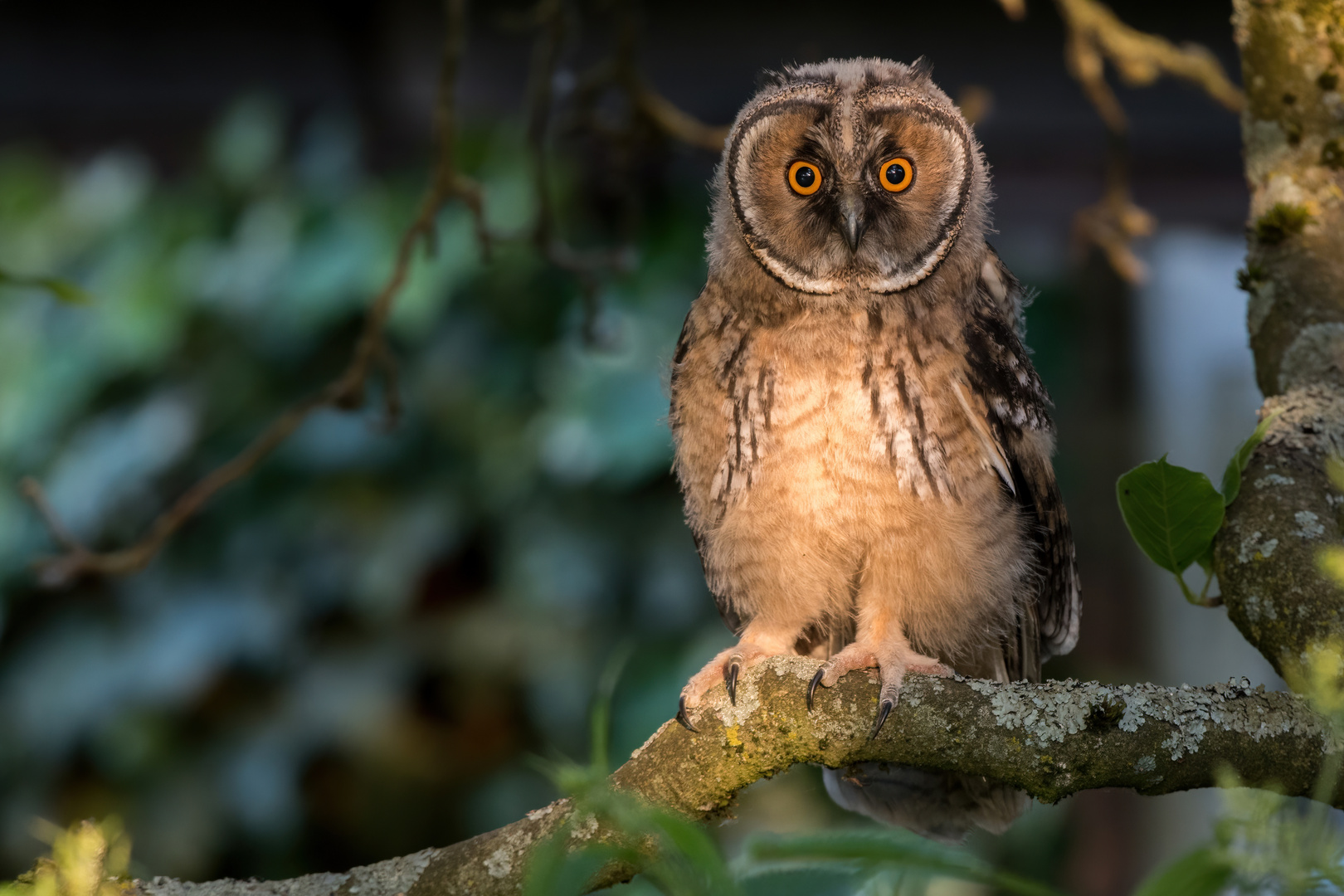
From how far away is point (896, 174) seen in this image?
55.5 inches

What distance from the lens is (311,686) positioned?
256 centimetres

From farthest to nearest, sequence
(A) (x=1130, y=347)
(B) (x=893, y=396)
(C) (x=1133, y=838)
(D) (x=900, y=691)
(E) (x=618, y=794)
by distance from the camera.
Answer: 1. (A) (x=1130, y=347)
2. (C) (x=1133, y=838)
3. (B) (x=893, y=396)
4. (D) (x=900, y=691)
5. (E) (x=618, y=794)

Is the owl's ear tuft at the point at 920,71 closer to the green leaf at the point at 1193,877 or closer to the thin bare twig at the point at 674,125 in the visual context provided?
the thin bare twig at the point at 674,125

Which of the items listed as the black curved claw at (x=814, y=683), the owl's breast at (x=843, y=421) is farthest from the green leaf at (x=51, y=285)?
the owl's breast at (x=843, y=421)

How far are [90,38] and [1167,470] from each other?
126 inches

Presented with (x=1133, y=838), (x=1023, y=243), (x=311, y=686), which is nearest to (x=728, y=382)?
(x=311, y=686)

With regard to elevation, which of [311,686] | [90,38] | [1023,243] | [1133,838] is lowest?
[1133,838]

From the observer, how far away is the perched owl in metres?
1.35

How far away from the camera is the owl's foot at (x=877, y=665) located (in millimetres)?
1025

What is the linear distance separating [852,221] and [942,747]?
2.36ft

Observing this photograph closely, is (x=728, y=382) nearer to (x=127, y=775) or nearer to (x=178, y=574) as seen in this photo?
(x=178, y=574)

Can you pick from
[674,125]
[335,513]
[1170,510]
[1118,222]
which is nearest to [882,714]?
[1170,510]

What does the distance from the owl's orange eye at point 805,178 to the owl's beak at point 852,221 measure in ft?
0.16

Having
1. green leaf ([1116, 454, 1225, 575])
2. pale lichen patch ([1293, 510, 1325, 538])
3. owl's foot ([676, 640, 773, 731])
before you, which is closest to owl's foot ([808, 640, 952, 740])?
owl's foot ([676, 640, 773, 731])
